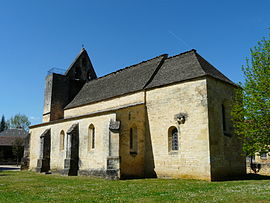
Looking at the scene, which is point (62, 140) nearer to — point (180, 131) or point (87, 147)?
point (87, 147)

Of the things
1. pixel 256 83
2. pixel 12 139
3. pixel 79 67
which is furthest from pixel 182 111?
pixel 12 139

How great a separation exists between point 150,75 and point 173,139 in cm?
577

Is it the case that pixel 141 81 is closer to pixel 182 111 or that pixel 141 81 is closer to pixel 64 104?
pixel 182 111

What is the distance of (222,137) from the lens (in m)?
17.0

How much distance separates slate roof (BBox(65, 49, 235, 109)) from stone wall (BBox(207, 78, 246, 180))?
90 centimetres

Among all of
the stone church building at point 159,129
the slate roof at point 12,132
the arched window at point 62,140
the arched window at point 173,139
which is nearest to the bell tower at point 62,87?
the stone church building at point 159,129

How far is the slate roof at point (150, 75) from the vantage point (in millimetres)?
18384

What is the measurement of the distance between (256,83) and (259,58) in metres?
1.78

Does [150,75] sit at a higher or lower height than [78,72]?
lower

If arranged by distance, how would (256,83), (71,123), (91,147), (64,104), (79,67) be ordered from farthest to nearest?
(79,67) → (64,104) → (71,123) → (91,147) → (256,83)

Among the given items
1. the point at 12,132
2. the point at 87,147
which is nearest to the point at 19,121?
the point at 12,132

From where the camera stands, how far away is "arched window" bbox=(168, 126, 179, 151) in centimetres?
1772

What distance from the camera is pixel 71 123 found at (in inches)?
902

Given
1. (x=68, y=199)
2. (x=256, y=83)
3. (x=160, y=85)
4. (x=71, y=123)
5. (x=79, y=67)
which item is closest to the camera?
(x=68, y=199)
